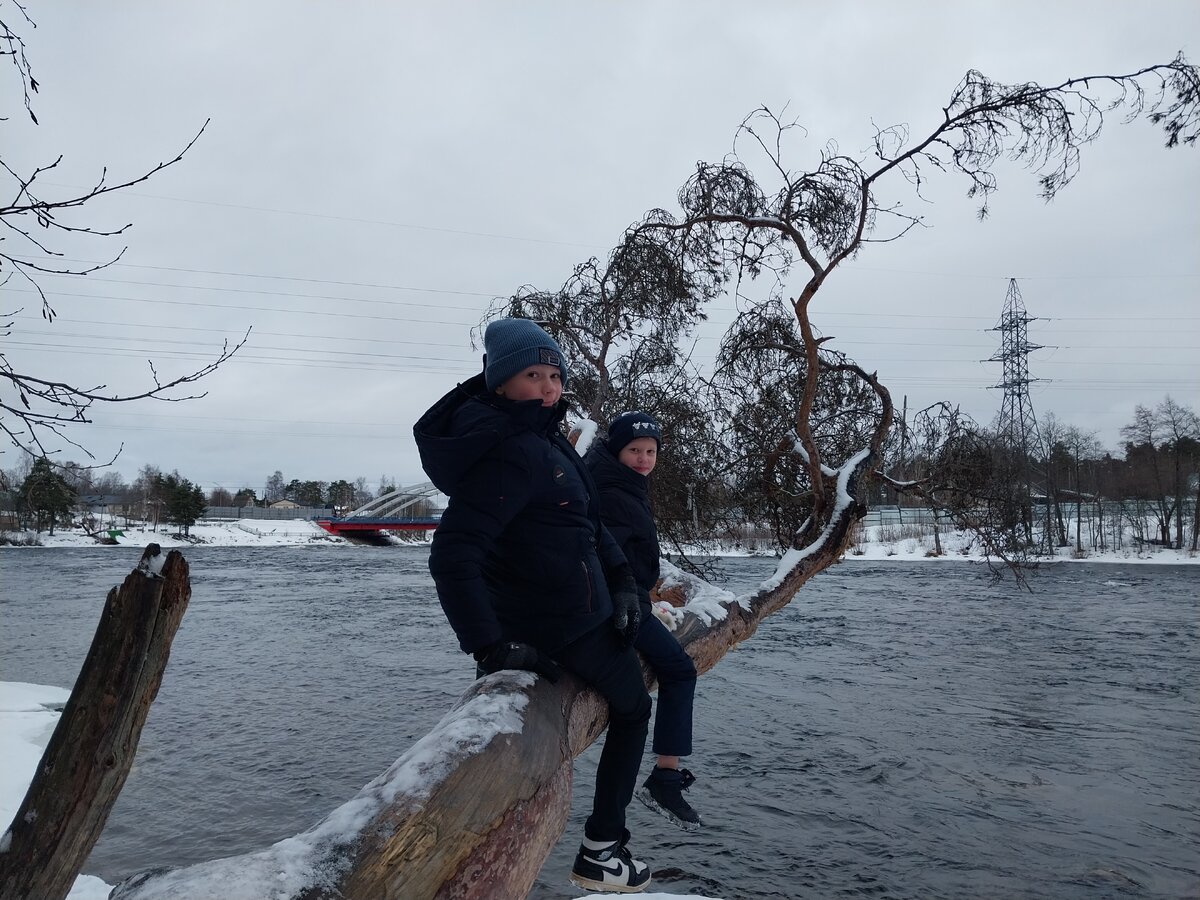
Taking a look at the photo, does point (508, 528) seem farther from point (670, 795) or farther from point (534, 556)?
point (670, 795)

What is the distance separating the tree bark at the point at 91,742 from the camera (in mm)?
1481

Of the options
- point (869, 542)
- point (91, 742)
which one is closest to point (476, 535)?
point (91, 742)

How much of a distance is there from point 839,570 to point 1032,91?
29.1 meters

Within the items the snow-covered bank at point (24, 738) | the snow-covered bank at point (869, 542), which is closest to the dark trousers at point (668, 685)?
the snow-covered bank at point (24, 738)

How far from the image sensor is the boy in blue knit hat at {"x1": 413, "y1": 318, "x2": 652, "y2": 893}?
2.43m

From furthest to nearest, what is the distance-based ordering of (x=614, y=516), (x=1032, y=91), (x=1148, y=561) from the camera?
1. (x=1148, y=561)
2. (x=1032, y=91)
3. (x=614, y=516)

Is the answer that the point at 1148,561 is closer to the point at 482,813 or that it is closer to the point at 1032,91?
the point at 1032,91

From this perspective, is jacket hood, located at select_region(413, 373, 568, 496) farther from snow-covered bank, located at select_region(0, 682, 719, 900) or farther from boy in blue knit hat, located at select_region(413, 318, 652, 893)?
snow-covered bank, located at select_region(0, 682, 719, 900)

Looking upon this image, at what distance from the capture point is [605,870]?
108 inches

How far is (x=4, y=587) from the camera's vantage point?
82.5ft

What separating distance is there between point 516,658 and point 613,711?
0.59 metres

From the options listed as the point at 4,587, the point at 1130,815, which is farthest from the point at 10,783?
the point at 4,587

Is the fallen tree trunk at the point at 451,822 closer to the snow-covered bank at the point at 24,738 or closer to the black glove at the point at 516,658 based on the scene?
the black glove at the point at 516,658

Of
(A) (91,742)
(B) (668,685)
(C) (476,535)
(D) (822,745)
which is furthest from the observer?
(D) (822,745)
